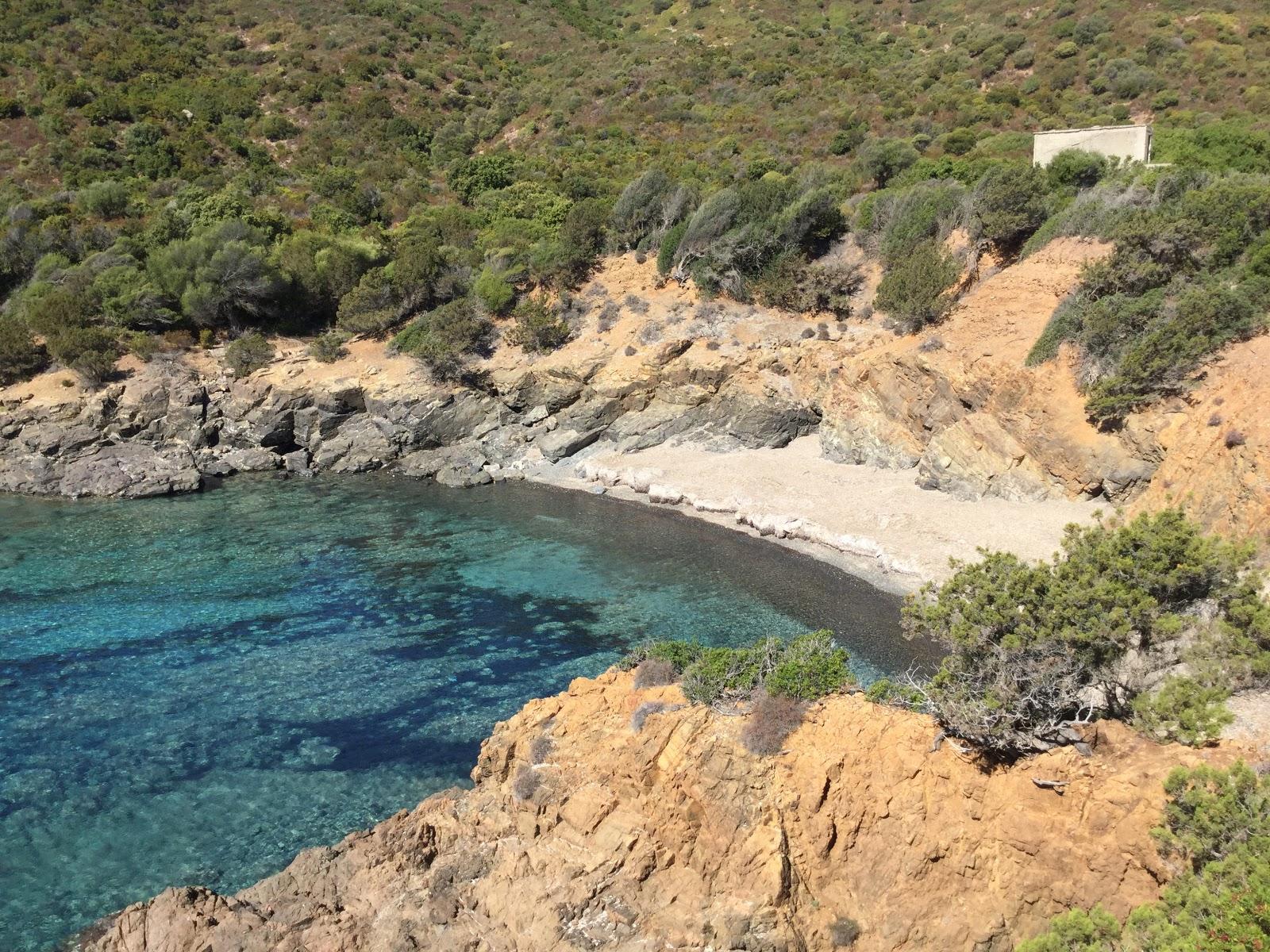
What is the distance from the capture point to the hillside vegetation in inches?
1001

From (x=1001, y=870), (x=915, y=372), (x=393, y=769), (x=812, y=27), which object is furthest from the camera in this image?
(x=812, y=27)

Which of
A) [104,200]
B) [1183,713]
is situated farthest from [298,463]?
[1183,713]

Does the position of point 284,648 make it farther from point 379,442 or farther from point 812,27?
point 812,27

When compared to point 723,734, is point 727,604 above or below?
below

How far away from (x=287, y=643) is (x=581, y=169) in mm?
36652

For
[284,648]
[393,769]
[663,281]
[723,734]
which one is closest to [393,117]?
[663,281]

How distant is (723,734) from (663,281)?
90.7ft

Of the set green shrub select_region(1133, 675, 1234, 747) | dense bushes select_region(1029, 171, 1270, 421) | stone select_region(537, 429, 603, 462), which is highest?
dense bushes select_region(1029, 171, 1270, 421)

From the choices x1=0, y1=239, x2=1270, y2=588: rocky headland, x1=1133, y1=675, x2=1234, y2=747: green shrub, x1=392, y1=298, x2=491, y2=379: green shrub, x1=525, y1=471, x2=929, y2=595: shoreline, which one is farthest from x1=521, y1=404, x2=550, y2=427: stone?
x1=1133, y1=675, x2=1234, y2=747: green shrub

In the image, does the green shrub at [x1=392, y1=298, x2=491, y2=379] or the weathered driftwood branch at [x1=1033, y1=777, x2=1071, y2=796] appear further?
the green shrub at [x1=392, y1=298, x2=491, y2=379]

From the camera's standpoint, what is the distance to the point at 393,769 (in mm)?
11555

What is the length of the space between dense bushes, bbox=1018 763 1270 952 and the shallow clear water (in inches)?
333

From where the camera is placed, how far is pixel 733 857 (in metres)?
7.12

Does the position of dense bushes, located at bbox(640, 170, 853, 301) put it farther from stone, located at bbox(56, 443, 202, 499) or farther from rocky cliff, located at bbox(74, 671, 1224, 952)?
rocky cliff, located at bbox(74, 671, 1224, 952)
